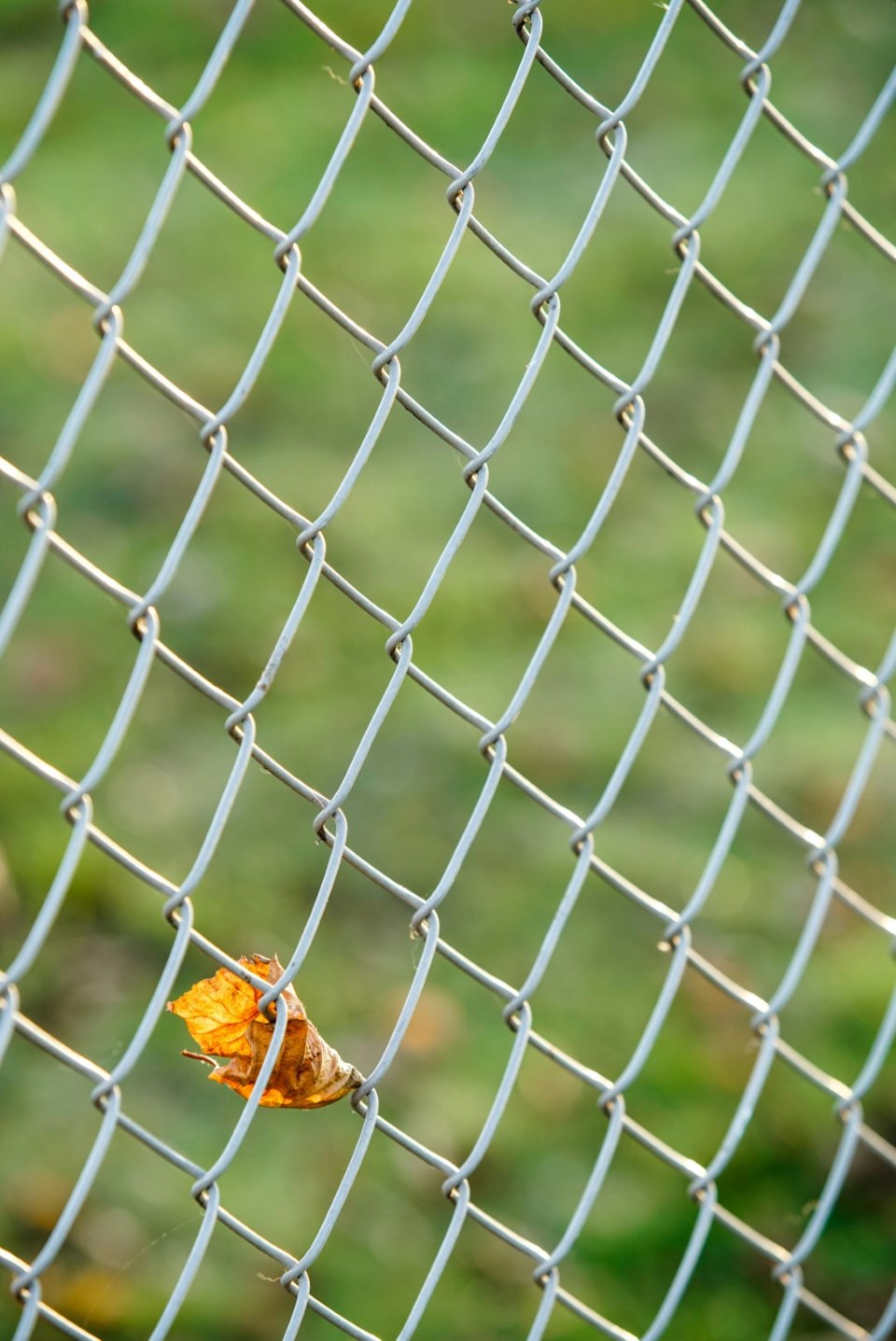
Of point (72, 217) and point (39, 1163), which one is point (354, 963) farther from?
point (72, 217)

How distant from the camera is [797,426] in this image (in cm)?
361

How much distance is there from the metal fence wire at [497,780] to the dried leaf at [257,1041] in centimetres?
6

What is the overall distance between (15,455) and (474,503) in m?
2.30

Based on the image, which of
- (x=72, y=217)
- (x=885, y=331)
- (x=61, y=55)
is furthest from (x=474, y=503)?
(x=72, y=217)

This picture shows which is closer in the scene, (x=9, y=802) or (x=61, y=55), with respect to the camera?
(x=61, y=55)

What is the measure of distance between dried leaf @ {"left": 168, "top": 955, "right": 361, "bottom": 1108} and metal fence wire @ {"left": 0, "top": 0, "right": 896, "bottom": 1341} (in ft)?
0.20

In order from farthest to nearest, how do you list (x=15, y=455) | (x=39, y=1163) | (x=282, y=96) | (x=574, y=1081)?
(x=282, y=96), (x=15, y=455), (x=574, y=1081), (x=39, y=1163)

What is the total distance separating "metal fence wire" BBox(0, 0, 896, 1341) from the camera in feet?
4.13

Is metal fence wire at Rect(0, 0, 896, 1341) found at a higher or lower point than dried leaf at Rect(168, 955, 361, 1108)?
higher

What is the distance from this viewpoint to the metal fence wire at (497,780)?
126 cm

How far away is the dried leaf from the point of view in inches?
52.2

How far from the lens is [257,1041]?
135 cm

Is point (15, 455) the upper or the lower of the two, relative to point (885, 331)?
lower

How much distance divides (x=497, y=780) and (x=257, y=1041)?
334 millimetres
